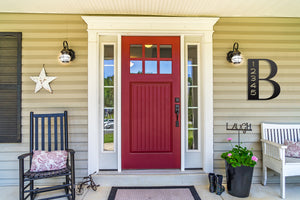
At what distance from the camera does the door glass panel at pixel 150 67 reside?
9.00ft

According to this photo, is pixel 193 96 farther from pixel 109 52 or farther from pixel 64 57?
pixel 64 57

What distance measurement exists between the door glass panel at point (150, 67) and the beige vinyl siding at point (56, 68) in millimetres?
878

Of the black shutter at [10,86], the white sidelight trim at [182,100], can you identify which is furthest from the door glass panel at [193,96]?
the black shutter at [10,86]

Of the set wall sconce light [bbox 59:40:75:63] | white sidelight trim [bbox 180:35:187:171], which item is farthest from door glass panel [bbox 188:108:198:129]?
wall sconce light [bbox 59:40:75:63]

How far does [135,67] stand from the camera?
2748 mm

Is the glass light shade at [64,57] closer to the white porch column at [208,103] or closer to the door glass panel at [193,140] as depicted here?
the white porch column at [208,103]

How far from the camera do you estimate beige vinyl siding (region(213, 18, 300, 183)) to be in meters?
2.73

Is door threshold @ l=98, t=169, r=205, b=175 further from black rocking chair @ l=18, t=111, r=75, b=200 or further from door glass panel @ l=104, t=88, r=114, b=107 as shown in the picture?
door glass panel @ l=104, t=88, r=114, b=107

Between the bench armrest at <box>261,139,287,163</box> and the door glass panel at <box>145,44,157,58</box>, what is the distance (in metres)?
1.97

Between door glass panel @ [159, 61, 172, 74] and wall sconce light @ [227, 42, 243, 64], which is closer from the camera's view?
wall sconce light @ [227, 42, 243, 64]

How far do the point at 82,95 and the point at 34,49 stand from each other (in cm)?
94

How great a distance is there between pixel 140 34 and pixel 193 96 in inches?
47.5

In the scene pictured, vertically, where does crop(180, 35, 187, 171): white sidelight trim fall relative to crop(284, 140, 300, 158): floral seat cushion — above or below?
above

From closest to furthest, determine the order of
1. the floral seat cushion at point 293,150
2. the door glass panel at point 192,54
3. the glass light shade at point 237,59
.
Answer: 1. the floral seat cushion at point 293,150
2. the glass light shade at point 237,59
3. the door glass panel at point 192,54
